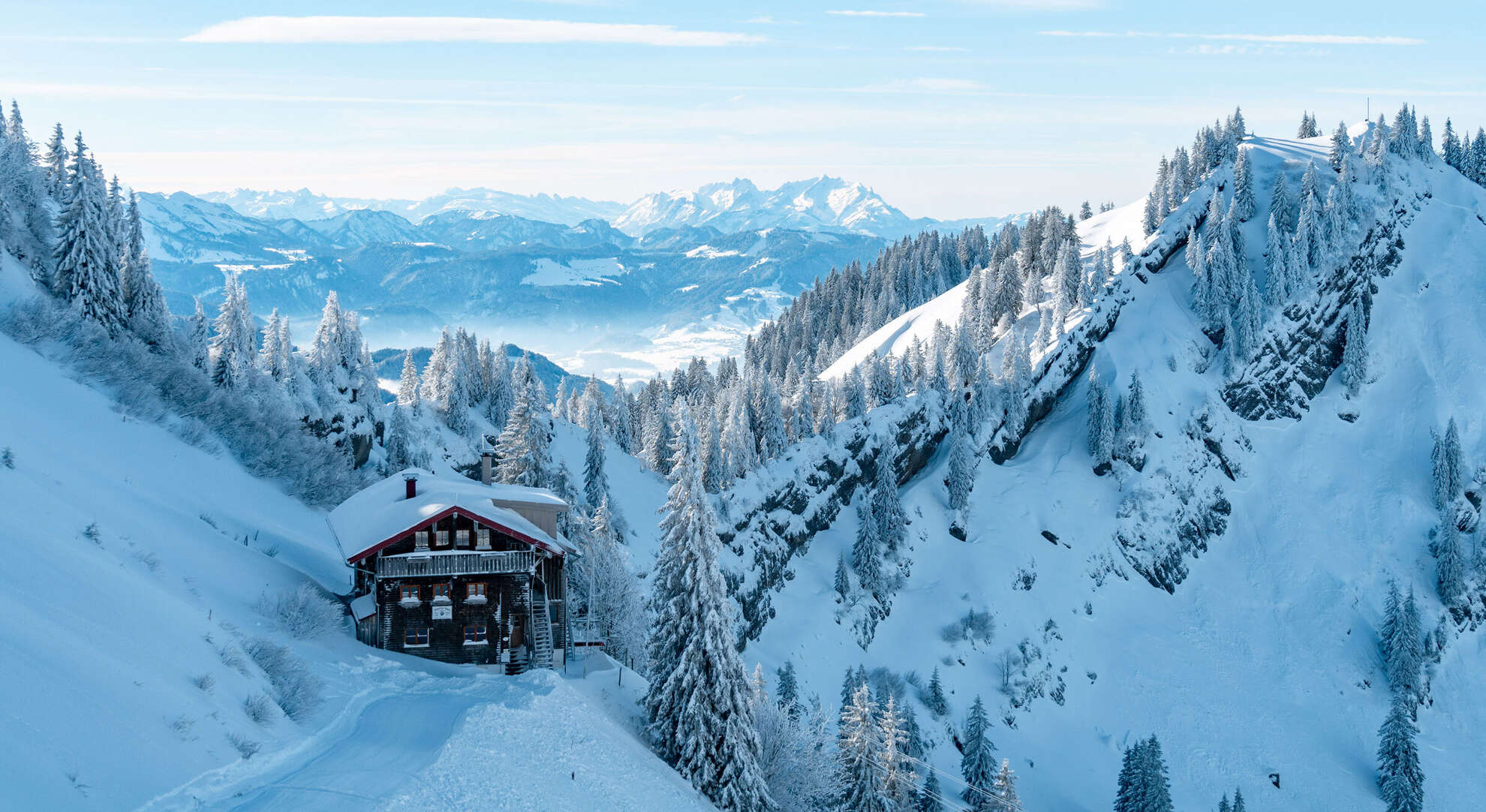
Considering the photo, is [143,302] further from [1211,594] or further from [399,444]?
[1211,594]

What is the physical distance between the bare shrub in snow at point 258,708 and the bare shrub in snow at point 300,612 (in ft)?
27.8

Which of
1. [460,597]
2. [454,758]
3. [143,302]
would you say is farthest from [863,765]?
[143,302]

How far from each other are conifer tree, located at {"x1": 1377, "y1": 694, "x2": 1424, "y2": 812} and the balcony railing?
72.6 metres

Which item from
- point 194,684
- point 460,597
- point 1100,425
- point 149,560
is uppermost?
point 149,560

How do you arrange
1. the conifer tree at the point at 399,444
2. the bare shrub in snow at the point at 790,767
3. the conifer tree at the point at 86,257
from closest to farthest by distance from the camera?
the bare shrub in snow at the point at 790,767 < the conifer tree at the point at 86,257 < the conifer tree at the point at 399,444

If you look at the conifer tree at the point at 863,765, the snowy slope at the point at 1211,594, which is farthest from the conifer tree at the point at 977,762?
the conifer tree at the point at 863,765

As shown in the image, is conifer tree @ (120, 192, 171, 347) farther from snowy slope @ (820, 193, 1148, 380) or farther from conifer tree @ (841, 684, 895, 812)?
snowy slope @ (820, 193, 1148, 380)

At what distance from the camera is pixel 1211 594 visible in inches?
3888

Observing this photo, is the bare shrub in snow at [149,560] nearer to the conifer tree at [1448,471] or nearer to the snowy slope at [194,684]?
the snowy slope at [194,684]

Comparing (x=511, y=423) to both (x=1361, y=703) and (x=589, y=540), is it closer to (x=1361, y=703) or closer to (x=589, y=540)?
(x=589, y=540)

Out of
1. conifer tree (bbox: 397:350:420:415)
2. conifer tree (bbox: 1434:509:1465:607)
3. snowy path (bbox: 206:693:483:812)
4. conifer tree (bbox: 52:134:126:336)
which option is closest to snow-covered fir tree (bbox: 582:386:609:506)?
conifer tree (bbox: 397:350:420:415)

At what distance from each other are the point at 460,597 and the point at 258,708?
1369 cm

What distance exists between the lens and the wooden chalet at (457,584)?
1587 inches

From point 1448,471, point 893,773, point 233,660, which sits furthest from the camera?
point 1448,471
